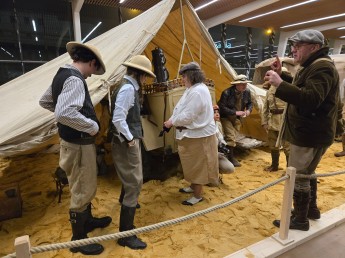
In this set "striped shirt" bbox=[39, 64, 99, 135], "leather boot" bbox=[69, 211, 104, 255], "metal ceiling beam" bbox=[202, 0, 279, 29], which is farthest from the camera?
"metal ceiling beam" bbox=[202, 0, 279, 29]

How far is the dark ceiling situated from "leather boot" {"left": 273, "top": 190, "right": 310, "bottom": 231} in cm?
616

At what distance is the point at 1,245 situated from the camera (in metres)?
1.71

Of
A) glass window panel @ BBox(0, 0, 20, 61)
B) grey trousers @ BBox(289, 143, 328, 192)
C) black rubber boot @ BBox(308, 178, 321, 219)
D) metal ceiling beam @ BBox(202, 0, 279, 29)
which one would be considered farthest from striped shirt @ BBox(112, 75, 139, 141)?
metal ceiling beam @ BBox(202, 0, 279, 29)

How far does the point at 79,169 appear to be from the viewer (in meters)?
1.46

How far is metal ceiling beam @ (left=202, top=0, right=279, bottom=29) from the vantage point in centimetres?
653

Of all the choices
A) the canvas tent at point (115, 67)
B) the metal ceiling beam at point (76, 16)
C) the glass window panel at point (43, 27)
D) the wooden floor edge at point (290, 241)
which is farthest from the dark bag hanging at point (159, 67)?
the glass window panel at point (43, 27)

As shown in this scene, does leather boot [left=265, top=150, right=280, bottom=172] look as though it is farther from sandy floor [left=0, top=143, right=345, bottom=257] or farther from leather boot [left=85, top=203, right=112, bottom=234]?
leather boot [left=85, top=203, right=112, bottom=234]

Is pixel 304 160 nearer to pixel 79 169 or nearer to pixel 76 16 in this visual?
pixel 79 169

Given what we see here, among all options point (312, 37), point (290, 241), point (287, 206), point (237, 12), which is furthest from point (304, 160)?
point (237, 12)

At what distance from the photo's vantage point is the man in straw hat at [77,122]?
131cm

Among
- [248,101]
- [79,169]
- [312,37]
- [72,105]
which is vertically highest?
[312,37]

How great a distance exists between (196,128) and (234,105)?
4.35 ft

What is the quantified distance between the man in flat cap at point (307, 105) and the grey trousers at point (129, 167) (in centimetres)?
101

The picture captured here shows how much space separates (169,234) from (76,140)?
1.02 meters
